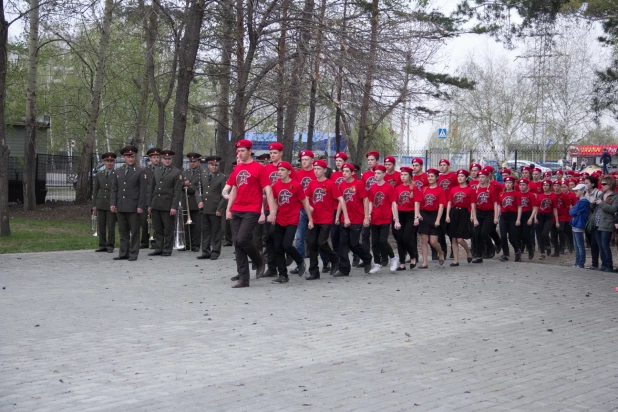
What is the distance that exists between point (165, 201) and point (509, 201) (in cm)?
713

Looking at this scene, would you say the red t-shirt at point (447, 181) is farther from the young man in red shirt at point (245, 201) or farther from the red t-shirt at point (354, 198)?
the young man in red shirt at point (245, 201)

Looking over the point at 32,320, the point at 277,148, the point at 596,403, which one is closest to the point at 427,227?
the point at 277,148

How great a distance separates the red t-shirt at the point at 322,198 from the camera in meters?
13.3

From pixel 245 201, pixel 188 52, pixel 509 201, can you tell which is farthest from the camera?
pixel 188 52

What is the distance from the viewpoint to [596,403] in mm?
6117

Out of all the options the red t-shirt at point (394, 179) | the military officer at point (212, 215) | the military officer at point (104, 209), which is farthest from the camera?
the military officer at point (104, 209)

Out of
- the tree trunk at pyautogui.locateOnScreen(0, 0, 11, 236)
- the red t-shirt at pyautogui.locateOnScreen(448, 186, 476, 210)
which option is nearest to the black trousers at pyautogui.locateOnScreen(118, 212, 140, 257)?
the tree trunk at pyautogui.locateOnScreen(0, 0, 11, 236)

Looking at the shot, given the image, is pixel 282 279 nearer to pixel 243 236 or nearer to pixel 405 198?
pixel 243 236

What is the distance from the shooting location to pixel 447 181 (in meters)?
15.8

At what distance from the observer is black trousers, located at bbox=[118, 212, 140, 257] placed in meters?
15.4

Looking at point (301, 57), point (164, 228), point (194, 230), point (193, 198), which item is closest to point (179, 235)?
point (194, 230)

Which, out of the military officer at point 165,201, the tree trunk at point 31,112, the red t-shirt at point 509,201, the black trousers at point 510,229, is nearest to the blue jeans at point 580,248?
the black trousers at point 510,229

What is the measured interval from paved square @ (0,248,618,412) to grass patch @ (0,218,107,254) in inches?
147

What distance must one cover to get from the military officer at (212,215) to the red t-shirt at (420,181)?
12.5ft
